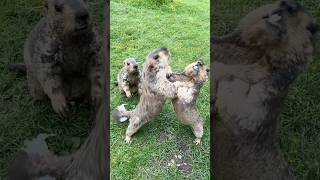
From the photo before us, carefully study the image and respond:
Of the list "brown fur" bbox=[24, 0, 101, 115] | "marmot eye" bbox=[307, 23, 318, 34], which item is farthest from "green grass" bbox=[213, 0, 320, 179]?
"brown fur" bbox=[24, 0, 101, 115]

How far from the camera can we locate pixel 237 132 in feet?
9.81

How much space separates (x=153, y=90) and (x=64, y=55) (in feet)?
2.19

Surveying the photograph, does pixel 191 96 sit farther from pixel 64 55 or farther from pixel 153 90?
pixel 64 55

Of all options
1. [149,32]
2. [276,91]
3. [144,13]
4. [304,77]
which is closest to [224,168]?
[276,91]

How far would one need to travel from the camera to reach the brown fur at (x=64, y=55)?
3.02m

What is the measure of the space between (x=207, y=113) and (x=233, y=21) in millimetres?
883

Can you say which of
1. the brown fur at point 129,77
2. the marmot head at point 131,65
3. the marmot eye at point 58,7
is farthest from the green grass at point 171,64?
the marmot eye at point 58,7

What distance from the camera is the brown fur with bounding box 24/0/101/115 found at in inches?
119

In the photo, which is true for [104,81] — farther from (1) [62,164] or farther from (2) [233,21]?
(2) [233,21]

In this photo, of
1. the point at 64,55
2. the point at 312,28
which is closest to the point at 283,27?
the point at 312,28

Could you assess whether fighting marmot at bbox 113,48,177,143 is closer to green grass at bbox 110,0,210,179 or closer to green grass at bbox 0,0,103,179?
green grass at bbox 110,0,210,179

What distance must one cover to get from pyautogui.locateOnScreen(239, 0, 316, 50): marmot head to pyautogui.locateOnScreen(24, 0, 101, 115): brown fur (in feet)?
3.11

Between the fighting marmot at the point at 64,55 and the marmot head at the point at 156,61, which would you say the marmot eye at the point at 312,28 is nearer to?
the marmot head at the point at 156,61

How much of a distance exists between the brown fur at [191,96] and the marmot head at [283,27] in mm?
758
